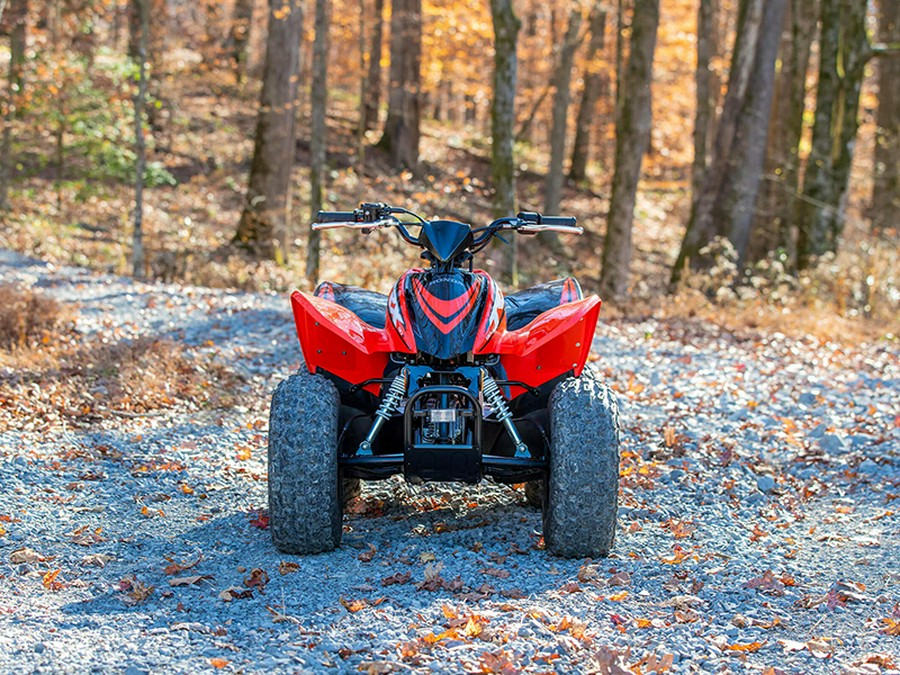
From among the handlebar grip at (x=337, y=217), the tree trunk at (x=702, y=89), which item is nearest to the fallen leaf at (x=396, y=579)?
the handlebar grip at (x=337, y=217)

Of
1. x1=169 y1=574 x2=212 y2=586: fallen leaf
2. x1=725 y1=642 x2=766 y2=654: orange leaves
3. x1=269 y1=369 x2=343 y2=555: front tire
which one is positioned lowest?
x1=169 y1=574 x2=212 y2=586: fallen leaf

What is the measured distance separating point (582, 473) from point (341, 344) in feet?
4.34

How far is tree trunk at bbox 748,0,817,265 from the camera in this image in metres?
18.8

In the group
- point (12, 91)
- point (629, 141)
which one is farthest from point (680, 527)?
point (12, 91)

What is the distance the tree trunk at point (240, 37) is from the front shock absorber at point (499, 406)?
24.2 metres

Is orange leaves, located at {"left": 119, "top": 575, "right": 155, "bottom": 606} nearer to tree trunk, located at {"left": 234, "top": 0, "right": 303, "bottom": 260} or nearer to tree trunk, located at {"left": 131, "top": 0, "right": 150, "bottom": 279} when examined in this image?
tree trunk, located at {"left": 131, "top": 0, "right": 150, "bottom": 279}

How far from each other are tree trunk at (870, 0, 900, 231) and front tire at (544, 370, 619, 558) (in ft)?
60.1

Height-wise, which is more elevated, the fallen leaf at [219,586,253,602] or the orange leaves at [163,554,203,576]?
the fallen leaf at [219,586,253,602]

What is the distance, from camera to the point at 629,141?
53.0ft

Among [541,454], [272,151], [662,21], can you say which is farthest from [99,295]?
[662,21]

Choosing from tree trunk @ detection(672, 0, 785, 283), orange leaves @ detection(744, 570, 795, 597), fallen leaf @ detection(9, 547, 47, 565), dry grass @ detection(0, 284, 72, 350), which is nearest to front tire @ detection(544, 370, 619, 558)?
orange leaves @ detection(744, 570, 795, 597)

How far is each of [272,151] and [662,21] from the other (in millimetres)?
17767

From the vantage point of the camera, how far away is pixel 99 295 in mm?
12164

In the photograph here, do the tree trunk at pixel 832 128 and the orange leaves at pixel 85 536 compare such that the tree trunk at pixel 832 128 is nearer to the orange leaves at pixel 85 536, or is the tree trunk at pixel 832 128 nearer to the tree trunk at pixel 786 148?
the tree trunk at pixel 786 148
